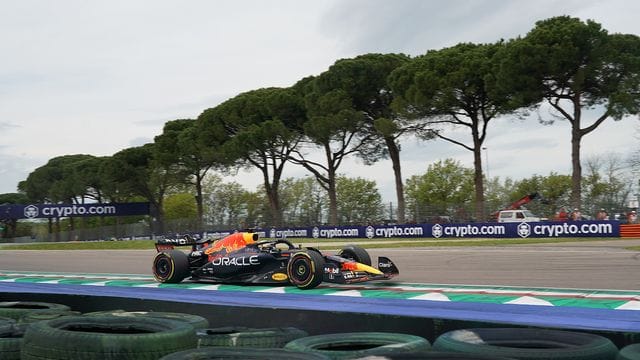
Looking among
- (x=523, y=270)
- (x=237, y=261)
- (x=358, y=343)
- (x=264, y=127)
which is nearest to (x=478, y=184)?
(x=264, y=127)

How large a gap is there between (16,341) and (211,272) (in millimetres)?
7711

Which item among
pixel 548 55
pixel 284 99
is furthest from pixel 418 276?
pixel 284 99

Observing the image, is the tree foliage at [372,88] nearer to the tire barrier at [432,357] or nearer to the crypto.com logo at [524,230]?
the crypto.com logo at [524,230]

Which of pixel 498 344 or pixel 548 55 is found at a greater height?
pixel 548 55

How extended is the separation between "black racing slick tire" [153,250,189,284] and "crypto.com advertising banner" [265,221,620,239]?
21.6m

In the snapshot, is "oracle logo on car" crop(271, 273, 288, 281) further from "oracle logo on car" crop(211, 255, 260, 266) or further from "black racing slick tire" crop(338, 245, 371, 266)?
"black racing slick tire" crop(338, 245, 371, 266)

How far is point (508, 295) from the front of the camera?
364 inches

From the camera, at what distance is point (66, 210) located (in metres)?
61.9

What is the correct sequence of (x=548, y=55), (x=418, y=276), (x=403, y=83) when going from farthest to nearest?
(x=403, y=83)
(x=548, y=55)
(x=418, y=276)

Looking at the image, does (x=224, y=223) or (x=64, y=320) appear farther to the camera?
(x=224, y=223)

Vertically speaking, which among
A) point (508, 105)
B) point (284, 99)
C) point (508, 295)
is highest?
point (284, 99)

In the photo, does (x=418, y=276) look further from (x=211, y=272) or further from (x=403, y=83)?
(x=403, y=83)

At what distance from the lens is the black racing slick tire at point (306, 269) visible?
10375 mm

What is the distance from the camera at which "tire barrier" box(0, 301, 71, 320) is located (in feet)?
19.0
